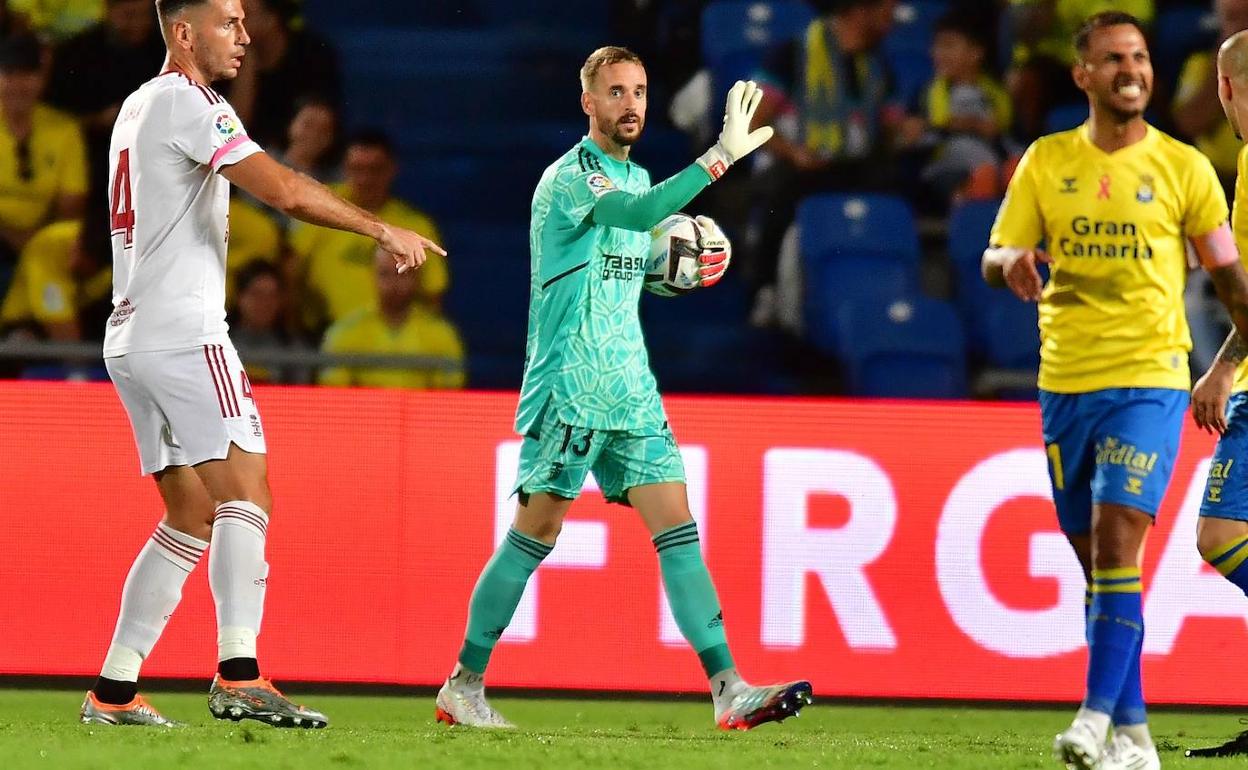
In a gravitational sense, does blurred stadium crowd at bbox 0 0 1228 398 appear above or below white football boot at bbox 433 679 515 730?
above

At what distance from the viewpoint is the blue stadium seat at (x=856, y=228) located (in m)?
9.10

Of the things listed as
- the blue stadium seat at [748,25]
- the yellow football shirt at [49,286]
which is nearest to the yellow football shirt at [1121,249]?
the yellow football shirt at [49,286]

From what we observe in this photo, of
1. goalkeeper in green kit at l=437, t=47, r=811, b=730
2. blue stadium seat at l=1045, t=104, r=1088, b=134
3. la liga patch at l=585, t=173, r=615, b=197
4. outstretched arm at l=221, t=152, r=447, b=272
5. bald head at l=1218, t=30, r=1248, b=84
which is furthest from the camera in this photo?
blue stadium seat at l=1045, t=104, r=1088, b=134

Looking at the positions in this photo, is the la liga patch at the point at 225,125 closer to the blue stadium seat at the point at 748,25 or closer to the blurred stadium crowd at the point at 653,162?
the blurred stadium crowd at the point at 653,162

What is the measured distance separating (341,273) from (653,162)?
6.77ft

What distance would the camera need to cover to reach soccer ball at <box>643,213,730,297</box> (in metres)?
5.55

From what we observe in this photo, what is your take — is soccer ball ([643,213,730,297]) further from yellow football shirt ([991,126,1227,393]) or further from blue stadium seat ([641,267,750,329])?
blue stadium seat ([641,267,750,329])

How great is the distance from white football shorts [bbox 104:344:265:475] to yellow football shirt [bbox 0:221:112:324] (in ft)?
12.8

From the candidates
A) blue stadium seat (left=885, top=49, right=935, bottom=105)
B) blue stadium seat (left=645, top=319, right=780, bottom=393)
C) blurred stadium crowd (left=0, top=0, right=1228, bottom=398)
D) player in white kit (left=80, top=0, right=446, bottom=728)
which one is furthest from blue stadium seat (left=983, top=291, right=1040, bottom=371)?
player in white kit (left=80, top=0, right=446, bottom=728)

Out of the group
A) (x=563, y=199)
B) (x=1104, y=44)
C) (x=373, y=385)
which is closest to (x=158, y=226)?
(x=563, y=199)

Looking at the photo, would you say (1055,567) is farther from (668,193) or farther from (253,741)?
(253,741)

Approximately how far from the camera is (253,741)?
15.0ft

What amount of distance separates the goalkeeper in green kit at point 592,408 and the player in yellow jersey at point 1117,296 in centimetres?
122

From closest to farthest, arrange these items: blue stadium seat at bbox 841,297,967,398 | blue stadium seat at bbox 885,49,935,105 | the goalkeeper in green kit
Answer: the goalkeeper in green kit, blue stadium seat at bbox 841,297,967,398, blue stadium seat at bbox 885,49,935,105
